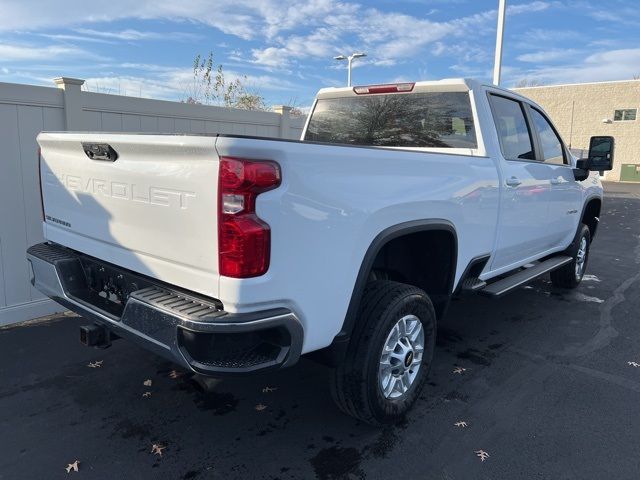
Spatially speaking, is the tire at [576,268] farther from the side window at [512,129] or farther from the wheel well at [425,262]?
the wheel well at [425,262]

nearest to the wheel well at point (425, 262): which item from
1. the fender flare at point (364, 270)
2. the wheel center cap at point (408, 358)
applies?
the fender flare at point (364, 270)

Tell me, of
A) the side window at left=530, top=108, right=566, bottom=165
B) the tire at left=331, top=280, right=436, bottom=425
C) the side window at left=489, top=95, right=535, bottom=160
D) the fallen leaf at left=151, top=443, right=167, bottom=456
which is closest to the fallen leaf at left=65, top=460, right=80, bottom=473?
the fallen leaf at left=151, top=443, right=167, bottom=456

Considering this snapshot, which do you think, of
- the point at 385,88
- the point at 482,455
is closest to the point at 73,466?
the point at 482,455

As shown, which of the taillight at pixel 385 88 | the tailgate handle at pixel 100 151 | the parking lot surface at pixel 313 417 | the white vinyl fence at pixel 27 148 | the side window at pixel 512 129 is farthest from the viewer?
the white vinyl fence at pixel 27 148

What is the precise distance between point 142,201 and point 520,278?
10.7 feet

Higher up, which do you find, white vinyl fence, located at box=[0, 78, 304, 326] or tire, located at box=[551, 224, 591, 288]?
white vinyl fence, located at box=[0, 78, 304, 326]

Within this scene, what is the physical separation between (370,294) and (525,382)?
1.63 metres

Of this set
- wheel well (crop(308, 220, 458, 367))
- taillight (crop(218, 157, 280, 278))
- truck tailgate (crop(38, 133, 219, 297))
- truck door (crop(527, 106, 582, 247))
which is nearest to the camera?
taillight (crop(218, 157, 280, 278))

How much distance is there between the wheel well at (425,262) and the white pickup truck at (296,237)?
0.01 meters

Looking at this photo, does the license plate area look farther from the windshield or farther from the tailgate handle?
the windshield

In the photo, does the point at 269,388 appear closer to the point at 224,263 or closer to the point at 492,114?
the point at 224,263

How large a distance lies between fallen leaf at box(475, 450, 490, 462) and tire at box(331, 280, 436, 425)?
475 millimetres

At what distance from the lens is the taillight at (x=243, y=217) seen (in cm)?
205

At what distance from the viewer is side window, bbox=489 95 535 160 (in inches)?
159
